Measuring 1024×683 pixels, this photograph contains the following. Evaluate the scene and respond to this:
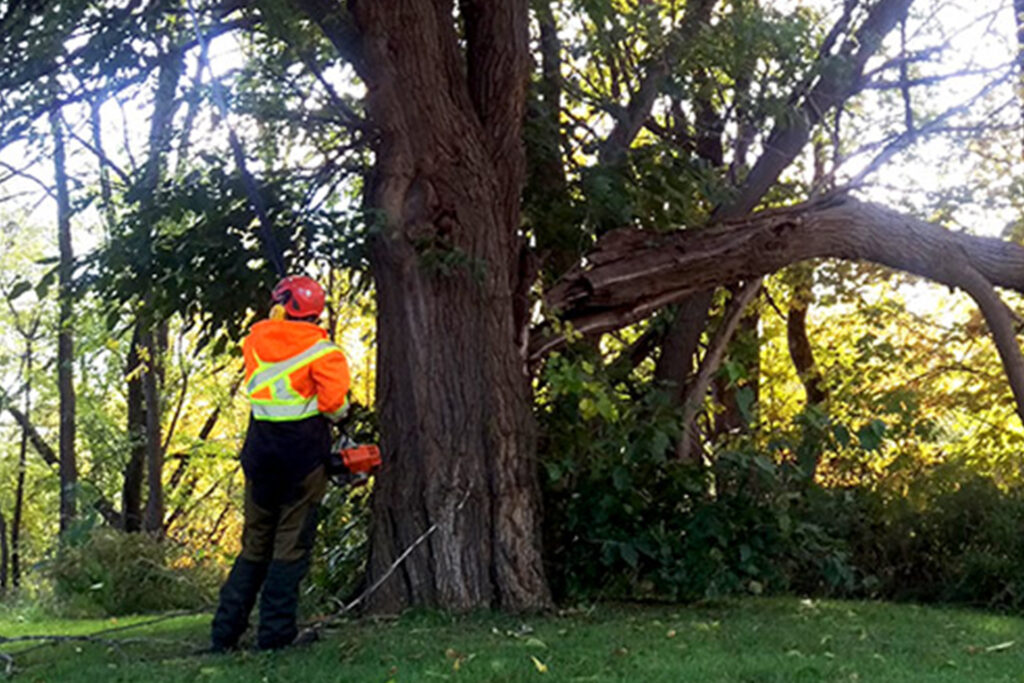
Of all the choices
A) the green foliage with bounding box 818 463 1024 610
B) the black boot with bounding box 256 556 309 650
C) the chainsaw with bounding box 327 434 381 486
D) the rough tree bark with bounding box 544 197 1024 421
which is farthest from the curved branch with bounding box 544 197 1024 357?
the black boot with bounding box 256 556 309 650

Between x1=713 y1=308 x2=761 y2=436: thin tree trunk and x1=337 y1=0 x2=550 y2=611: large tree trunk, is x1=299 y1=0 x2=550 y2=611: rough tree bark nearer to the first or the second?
x1=337 y1=0 x2=550 y2=611: large tree trunk

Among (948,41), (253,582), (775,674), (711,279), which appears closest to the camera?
(775,674)

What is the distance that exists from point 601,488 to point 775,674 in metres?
3.55

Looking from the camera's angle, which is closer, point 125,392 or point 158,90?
point 158,90

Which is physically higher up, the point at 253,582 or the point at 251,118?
the point at 251,118

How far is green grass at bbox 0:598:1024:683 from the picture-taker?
253 inches

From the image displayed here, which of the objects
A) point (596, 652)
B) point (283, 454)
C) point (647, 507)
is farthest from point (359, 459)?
point (647, 507)

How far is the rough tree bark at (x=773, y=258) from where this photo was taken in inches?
410

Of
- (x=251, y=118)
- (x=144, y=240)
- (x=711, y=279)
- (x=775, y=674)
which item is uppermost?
(x=251, y=118)

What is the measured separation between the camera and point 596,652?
7.00m

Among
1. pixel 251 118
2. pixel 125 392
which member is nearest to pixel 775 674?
pixel 251 118

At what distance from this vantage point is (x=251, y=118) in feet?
35.6

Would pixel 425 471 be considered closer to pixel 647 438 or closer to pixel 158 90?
pixel 647 438

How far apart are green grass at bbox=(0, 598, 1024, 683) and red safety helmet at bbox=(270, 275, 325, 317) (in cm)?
198
